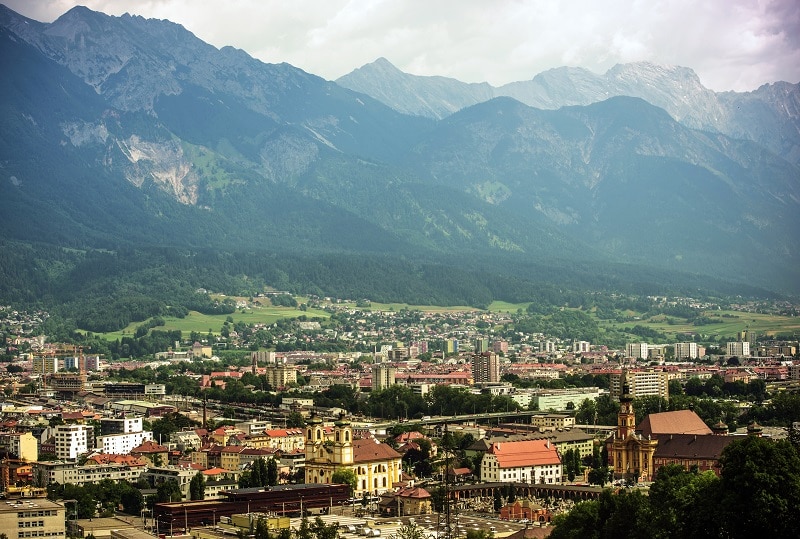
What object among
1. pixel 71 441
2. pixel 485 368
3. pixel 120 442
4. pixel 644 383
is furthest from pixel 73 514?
pixel 485 368

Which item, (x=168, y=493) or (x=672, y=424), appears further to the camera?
(x=672, y=424)

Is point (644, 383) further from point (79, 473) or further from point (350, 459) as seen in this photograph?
point (79, 473)

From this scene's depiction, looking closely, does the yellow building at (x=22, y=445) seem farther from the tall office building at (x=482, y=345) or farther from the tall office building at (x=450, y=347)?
the tall office building at (x=450, y=347)

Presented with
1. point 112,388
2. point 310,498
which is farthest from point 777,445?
point 112,388

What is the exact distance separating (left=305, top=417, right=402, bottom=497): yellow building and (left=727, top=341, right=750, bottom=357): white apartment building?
91820mm

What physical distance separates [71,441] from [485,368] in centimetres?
5440

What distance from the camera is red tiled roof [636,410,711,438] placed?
81.8 metres

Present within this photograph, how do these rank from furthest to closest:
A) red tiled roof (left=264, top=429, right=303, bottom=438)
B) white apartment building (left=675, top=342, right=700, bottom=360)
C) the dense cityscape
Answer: white apartment building (left=675, top=342, right=700, bottom=360) < red tiled roof (left=264, top=429, right=303, bottom=438) < the dense cityscape

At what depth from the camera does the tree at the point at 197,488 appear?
70188 mm

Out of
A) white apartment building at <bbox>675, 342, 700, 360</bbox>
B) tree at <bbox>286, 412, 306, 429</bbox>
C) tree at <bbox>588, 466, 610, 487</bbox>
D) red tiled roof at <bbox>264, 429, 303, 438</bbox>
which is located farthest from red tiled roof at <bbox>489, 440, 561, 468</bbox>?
white apartment building at <bbox>675, 342, 700, 360</bbox>

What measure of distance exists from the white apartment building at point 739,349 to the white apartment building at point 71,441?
8908 centimetres

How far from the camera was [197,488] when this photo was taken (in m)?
70.6

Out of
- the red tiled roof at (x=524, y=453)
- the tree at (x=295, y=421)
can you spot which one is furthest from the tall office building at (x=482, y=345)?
the red tiled roof at (x=524, y=453)

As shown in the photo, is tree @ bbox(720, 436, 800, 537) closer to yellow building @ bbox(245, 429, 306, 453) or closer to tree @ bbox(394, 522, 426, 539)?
tree @ bbox(394, 522, 426, 539)
